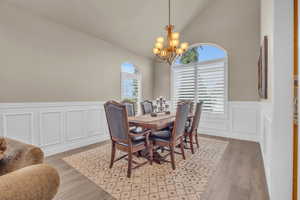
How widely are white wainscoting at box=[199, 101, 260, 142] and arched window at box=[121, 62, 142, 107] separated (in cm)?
250

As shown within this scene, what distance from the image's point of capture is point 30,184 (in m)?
0.73

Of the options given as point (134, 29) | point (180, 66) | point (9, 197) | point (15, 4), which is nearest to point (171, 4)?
point (134, 29)

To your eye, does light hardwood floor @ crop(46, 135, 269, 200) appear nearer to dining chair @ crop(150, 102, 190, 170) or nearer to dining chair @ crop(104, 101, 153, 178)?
dining chair @ crop(104, 101, 153, 178)

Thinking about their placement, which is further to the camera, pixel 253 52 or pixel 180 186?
pixel 253 52

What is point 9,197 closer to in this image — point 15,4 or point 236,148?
point 15,4

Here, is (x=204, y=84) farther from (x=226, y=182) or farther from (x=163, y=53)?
(x=226, y=182)

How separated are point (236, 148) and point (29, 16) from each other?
4.89m

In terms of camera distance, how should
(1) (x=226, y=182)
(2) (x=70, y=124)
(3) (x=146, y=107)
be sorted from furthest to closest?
(3) (x=146, y=107)
(2) (x=70, y=124)
(1) (x=226, y=182)

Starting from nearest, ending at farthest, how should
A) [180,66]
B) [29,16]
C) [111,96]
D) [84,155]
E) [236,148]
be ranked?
[29,16], [84,155], [236,148], [111,96], [180,66]

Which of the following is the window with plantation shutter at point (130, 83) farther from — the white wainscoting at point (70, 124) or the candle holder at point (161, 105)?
the candle holder at point (161, 105)

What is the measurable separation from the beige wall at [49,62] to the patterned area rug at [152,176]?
4.62 ft

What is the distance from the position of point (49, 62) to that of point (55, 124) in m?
1.25

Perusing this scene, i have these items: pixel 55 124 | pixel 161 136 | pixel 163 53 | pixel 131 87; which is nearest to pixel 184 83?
pixel 131 87

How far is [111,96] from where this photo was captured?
4.23m
